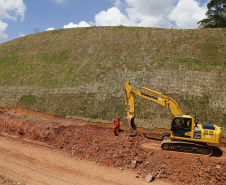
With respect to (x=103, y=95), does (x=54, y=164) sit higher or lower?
lower

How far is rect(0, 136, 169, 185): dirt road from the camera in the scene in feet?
32.4

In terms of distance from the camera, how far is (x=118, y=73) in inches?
979

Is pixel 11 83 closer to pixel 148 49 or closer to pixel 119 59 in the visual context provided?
pixel 119 59

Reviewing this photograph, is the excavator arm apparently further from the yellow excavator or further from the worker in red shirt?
the worker in red shirt

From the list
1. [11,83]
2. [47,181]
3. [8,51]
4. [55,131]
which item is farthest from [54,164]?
[8,51]

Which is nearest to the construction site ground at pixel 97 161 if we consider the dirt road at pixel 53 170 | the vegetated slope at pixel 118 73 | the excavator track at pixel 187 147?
the dirt road at pixel 53 170

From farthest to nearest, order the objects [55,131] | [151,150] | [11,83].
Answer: [11,83]
[55,131]
[151,150]

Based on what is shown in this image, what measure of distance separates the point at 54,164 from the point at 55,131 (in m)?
4.48

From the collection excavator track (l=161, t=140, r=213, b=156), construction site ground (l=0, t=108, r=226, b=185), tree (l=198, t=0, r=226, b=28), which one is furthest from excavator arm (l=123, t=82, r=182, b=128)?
tree (l=198, t=0, r=226, b=28)

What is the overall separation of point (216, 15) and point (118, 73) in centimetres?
2901

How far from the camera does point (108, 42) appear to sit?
32344 mm

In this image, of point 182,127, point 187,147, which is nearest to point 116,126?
point 182,127

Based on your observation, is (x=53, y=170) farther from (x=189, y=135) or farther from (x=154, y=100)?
(x=189, y=135)

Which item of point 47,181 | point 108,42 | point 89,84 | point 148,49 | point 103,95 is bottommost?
point 47,181
